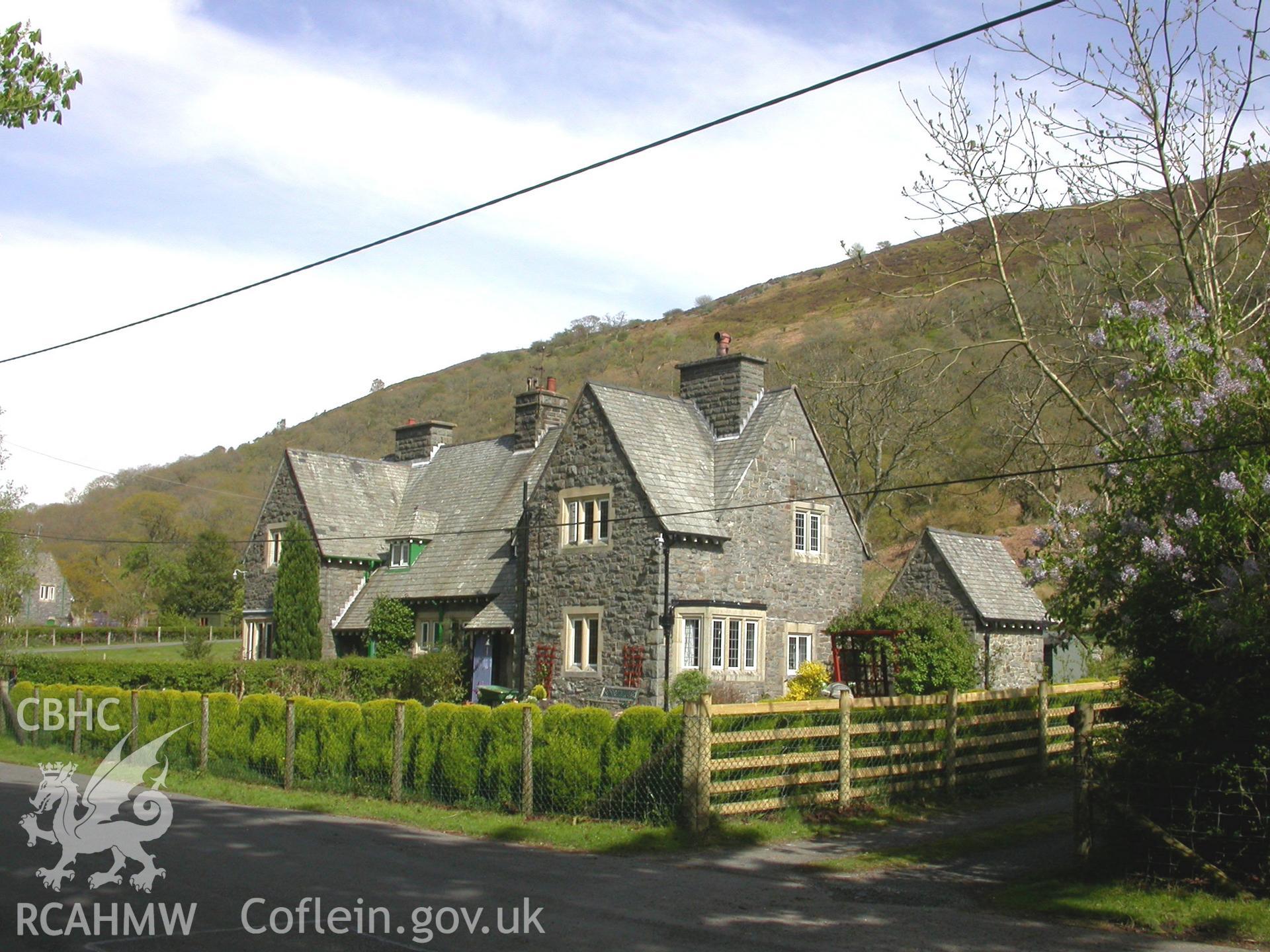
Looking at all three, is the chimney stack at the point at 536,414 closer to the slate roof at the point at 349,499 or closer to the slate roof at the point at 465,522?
the slate roof at the point at 465,522

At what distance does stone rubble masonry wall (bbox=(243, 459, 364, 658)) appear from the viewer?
36.9 metres

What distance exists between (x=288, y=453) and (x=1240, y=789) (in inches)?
1316

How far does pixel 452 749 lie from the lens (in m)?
16.4

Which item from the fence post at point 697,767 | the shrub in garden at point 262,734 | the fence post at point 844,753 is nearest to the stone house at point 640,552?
the shrub in garden at point 262,734

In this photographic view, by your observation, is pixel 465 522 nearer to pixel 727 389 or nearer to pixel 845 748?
pixel 727 389

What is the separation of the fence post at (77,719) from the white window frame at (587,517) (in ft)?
37.4

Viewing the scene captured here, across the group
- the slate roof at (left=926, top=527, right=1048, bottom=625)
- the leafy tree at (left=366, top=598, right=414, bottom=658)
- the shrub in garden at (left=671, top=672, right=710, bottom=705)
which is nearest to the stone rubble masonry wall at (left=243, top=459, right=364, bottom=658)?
the leafy tree at (left=366, top=598, right=414, bottom=658)

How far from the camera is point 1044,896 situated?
10.9 meters

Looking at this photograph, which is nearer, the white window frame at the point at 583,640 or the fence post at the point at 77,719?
the fence post at the point at 77,719

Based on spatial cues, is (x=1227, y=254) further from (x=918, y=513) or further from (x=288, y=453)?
(x=918, y=513)

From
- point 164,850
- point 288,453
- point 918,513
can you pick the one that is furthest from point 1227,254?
point 918,513

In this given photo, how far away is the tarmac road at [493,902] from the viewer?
898cm

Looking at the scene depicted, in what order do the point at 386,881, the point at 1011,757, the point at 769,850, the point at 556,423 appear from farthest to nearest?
the point at 556,423, the point at 1011,757, the point at 769,850, the point at 386,881

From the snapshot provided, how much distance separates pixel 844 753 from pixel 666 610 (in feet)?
39.7
